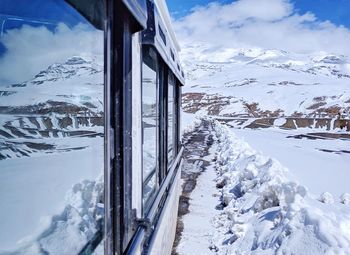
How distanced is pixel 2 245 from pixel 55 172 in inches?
15.0

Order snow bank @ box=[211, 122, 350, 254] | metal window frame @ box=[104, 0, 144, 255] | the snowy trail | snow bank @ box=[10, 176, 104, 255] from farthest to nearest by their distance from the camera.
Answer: the snowy trail → snow bank @ box=[211, 122, 350, 254] → metal window frame @ box=[104, 0, 144, 255] → snow bank @ box=[10, 176, 104, 255]

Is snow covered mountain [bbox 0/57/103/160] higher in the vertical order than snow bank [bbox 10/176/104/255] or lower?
higher

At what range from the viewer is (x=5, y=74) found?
44.4 inches

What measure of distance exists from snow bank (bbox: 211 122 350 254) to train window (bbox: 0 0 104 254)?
7.91ft

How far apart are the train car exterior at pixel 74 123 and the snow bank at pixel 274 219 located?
5.56 feet

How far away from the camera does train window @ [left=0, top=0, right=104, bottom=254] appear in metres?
1.17

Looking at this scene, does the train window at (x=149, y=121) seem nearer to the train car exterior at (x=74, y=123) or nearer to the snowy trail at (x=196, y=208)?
the train car exterior at (x=74, y=123)

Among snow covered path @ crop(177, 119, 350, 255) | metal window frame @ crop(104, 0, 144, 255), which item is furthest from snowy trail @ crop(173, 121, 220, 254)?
metal window frame @ crop(104, 0, 144, 255)

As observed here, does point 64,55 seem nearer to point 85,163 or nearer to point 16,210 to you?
point 85,163

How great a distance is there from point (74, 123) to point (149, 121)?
1612 millimetres

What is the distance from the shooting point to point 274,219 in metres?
4.81

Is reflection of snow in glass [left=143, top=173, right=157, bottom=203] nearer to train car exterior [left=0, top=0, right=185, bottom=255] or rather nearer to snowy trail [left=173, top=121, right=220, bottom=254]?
train car exterior [left=0, top=0, right=185, bottom=255]

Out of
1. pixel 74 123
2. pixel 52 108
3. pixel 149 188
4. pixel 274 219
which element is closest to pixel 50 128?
pixel 52 108

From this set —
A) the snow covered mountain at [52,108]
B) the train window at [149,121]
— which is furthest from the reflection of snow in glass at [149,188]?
the snow covered mountain at [52,108]
